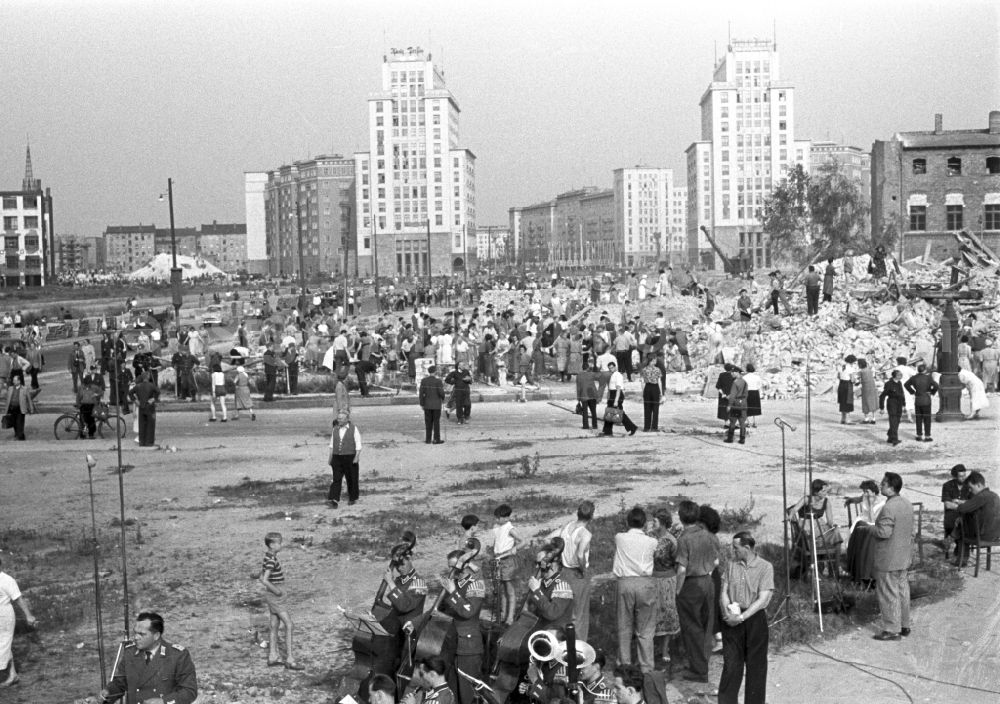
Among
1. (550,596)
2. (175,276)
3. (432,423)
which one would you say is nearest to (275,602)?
(550,596)

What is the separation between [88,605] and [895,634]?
7861 millimetres

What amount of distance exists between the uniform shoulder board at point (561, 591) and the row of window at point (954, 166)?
203ft

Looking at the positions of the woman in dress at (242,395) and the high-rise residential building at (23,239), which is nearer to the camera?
the woman in dress at (242,395)

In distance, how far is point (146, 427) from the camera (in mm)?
22578

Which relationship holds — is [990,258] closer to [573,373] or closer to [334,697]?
[573,373]

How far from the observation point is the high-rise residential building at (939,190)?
64.6 meters

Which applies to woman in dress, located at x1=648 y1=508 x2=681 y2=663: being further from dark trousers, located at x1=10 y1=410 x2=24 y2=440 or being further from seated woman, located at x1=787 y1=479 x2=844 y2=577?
dark trousers, located at x1=10 y1=410 x2=24 y2=440

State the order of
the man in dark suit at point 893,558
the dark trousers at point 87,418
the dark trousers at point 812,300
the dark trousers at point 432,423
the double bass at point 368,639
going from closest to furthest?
the double bass at point 368,639 → the man in dark suit at point 893,558 → the dark trousers at point 432,423 → the dark trousers at point 87,418 → the dark trousers at point 812,300

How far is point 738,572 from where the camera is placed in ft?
29.4

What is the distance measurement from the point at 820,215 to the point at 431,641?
208 ft

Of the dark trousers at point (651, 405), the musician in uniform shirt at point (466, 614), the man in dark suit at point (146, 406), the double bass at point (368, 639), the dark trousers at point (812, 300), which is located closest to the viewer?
the musician in uniform shirt at point (466, 614)

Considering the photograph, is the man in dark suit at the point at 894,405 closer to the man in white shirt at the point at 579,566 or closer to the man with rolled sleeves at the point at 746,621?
the man in white shirt at the point at 579,566

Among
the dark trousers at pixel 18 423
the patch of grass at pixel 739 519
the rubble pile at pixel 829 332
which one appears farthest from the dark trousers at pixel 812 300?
the dark trousers at pixel 18 423

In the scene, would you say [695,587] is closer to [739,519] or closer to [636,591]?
[636,591]
